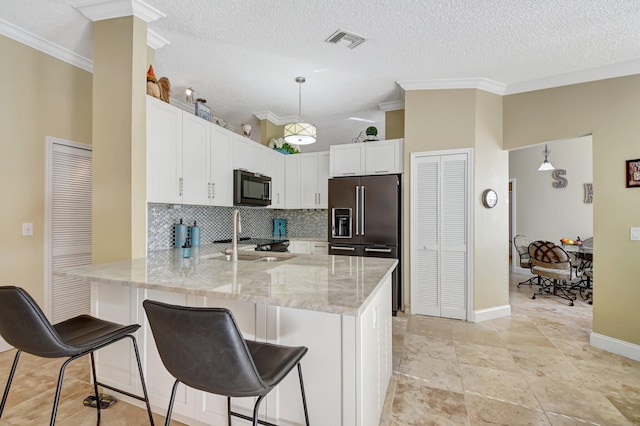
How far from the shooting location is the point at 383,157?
383cm

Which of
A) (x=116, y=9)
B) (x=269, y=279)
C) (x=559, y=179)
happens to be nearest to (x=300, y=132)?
(x=116, y=9)

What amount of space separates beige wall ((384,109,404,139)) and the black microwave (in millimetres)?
1956

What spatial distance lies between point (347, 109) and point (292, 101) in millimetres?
879

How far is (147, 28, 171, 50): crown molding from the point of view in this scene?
2.56 meters

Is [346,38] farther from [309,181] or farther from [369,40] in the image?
[309,181]

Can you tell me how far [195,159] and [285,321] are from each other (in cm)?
213

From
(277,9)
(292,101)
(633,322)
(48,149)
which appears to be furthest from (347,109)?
(633,322)

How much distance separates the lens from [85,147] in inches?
122

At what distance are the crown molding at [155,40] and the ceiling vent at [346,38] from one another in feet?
4.92

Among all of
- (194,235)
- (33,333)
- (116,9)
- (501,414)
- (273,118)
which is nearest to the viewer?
(33,333)

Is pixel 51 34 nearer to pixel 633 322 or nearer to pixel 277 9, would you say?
pixel 277 9

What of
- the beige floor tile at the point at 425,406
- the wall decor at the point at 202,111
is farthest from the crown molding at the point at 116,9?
the beige floor tile at the point at 425,406

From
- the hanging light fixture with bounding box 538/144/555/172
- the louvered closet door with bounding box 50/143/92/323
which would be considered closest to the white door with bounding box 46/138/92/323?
the louvered closet door with bounding box 50/143/92/323

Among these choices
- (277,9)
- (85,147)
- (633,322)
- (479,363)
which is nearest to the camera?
(277,9)
